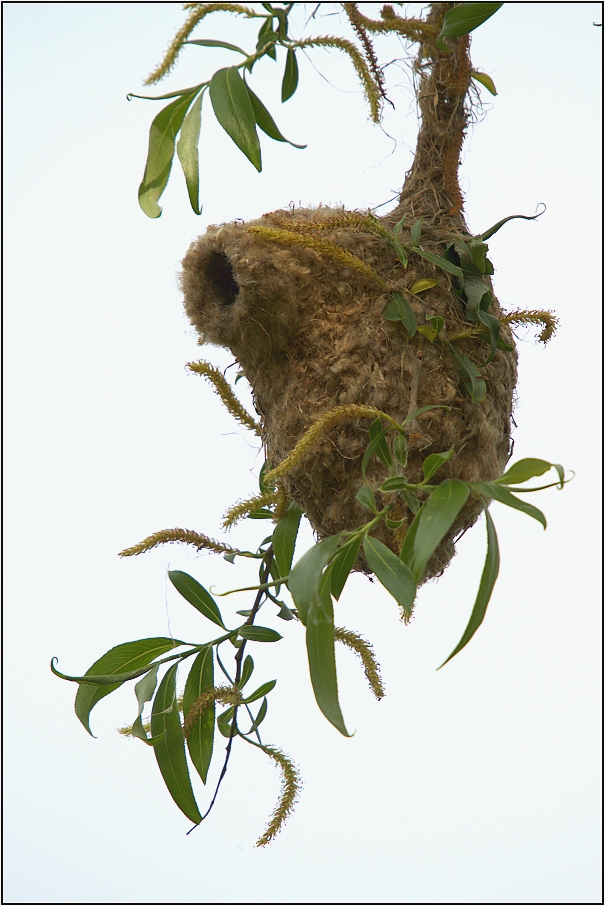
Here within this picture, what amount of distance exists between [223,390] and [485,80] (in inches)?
19.0

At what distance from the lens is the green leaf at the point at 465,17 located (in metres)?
0.95

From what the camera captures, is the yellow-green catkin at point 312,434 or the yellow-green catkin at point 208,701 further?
the yellow-green catkin at point 208,701

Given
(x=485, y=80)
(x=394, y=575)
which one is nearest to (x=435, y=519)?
(x=394, y=575)

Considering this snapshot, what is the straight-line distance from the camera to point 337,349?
1.01 metres

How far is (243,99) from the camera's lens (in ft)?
3.17

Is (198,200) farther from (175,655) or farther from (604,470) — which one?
(604,470)

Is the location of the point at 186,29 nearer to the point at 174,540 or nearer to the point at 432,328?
the point at 432,328

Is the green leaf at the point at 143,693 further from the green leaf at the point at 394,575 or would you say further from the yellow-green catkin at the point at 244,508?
the green leaf at the point at 394,575

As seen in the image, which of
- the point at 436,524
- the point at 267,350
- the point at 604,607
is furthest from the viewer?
the point at 604,607

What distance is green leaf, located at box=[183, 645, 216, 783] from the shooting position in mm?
1042

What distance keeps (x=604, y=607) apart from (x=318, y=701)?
0.76 metres

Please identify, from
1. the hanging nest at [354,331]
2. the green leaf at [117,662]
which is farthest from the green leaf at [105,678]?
the hanging nest at [354,331]

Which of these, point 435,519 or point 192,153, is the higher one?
point 192,153

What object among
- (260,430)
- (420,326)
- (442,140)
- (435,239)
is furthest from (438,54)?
(260,430)
